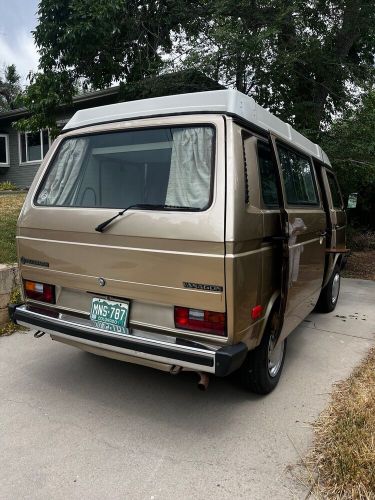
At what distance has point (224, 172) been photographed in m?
2.63

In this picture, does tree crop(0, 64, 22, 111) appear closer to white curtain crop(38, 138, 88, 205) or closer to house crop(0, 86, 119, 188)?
house crop(0, 86, 119, 188)

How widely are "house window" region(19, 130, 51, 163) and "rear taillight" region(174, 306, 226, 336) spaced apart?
15.6 metres

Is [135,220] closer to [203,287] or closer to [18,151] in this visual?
[203,287]

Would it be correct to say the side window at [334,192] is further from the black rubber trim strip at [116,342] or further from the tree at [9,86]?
the tree at [9,86]

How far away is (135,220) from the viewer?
2764 millimetres

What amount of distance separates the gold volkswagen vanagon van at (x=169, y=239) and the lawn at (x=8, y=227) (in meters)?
2.03

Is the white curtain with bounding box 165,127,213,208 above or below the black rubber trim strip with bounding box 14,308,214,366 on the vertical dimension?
above

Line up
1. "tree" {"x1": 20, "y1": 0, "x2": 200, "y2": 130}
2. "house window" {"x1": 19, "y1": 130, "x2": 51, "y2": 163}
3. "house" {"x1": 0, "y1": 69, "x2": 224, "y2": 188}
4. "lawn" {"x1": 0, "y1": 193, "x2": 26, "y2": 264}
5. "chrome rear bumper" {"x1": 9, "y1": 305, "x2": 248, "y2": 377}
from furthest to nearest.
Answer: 1. "house window" {"x1": 19, "y1": 130, "x2": 51, "y2": 163}
2. "house" {"x1": 0, "y1": 69, "x2": 224, "y2": 188}
3. "tree" {"x1": 20, "y1": 0, "x2": 200, "y2": 130}
4. "lawn" {"x1": 0, "y1": 193, "x2": 26, "y2": 264}
5. "chrome rear bumper" {"x1": 9, "y1": 305, "x2": 248, "y2": 377}

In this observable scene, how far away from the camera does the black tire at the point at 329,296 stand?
5.67 metres

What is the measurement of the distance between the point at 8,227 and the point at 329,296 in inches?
207

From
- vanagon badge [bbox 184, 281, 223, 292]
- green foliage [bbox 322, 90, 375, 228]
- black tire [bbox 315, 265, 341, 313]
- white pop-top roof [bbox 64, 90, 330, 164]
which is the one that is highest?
green foliage [bbox 322, 90, 375, 228]

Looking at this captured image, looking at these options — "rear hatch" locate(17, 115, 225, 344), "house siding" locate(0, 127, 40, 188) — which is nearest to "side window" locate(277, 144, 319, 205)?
"rear hatch" locate(17, 115, 225, 344)

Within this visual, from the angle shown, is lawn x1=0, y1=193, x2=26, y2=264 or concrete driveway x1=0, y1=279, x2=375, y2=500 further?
lawn x1=0, y1=193, x2=26, y2=264

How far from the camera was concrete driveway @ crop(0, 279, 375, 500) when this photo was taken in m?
2.37
